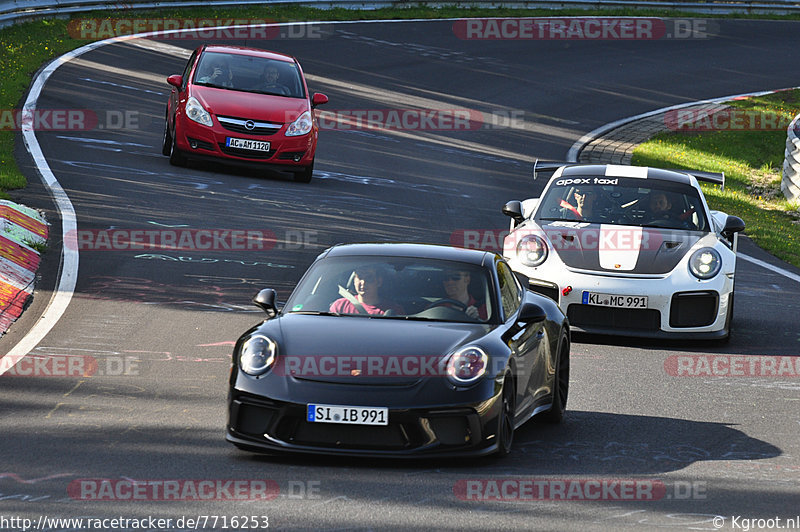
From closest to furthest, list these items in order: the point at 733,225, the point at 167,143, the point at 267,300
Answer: the point at 267,300 → the point at 733,225 → the point at 167,143

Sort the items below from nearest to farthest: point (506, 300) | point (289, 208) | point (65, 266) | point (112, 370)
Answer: point (506, 300) < point (112, 370) < point (65, 266) < point (289, 208)

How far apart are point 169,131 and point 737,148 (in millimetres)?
12936

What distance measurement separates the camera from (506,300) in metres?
8.60

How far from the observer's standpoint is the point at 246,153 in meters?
19.1

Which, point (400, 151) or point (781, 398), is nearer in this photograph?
point (781, 398)

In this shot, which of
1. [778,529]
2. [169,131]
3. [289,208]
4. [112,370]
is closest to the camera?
[778,529]

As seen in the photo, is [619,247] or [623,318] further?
[619,247]

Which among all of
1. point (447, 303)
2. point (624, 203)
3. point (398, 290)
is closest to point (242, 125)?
point (624, 203)

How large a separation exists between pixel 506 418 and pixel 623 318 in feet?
14.4

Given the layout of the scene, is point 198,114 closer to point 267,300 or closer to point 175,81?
point 175,81

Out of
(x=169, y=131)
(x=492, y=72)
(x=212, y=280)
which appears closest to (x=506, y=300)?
(x=212, y=280)

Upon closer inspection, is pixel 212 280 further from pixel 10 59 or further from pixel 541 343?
pixel 10 59

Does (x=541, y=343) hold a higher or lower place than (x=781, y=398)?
higher

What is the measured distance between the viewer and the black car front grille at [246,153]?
19.0 metres
